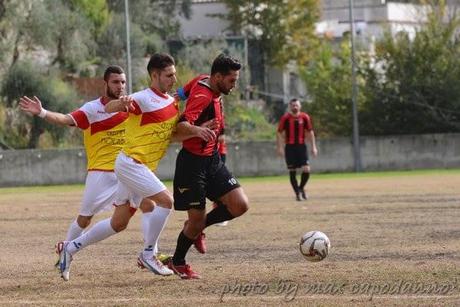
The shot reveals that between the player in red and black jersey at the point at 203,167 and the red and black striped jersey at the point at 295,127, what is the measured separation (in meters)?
12.9

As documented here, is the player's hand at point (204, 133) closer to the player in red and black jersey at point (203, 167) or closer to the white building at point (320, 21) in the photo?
the player in red and black jersey at point (203, 167)

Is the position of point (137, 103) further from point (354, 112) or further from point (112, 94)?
point (354, 112)

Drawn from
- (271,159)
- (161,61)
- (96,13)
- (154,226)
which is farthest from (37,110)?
(96,13)

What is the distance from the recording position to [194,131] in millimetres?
9656

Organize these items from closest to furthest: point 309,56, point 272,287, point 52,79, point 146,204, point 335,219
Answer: point 272,287 → point 146,204 → point 335,219 → point 52,79 → point 309,56

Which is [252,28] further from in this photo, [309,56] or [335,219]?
[335,219]

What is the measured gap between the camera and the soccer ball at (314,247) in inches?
412

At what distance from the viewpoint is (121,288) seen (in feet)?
31.3

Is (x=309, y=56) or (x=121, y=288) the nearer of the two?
(x=121, y=288)

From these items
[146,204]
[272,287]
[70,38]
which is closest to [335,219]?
[146,204]

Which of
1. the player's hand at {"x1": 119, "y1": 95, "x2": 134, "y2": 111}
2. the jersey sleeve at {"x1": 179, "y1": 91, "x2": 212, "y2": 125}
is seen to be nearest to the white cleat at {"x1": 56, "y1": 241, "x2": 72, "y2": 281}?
the player's hand at {"x1": 119, "y1": 95, "x2": 134, "y2": 111}

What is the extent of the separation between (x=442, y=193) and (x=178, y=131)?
14764 mm

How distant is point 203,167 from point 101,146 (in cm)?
155

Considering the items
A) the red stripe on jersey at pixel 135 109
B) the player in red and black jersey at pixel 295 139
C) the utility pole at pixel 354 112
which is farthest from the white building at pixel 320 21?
the red stripe on jersey at pixel 135 109
